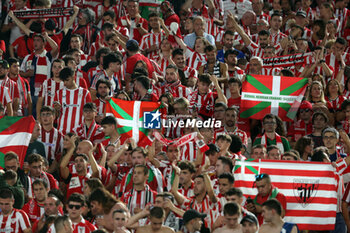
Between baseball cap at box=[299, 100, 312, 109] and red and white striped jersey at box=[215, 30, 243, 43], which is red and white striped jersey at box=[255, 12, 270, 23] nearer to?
red and white striped jersey at box=[215, 30, 243, 43]

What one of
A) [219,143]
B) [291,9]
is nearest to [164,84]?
[219,143]

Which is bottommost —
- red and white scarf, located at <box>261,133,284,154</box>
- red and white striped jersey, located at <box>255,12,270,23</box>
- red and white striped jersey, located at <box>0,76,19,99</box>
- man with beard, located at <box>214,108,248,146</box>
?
red and white scarf, located at <box>261,133,284,154</box>

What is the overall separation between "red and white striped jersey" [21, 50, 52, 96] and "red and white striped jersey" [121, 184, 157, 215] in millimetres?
4610

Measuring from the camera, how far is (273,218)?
42.6 feet

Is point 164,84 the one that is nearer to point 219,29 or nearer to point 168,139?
point 168,139

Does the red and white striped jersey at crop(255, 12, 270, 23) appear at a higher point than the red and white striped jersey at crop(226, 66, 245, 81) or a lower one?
higher

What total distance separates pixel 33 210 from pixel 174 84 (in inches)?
166

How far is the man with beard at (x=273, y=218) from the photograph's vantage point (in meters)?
12.9

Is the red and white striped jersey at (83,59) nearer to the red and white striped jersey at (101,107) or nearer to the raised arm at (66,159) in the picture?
the red and white striped jersey at (101,107)

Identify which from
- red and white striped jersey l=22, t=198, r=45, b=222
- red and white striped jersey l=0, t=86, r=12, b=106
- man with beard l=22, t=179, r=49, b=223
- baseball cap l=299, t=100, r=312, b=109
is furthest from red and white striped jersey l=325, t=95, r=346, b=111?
red and white striped jersey l=22, t=198, r=45, b=222

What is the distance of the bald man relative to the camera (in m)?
14.9

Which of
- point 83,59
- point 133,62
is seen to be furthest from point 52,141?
point 83,59

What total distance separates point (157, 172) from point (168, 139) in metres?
1.46

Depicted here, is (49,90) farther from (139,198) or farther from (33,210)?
(139,198)
